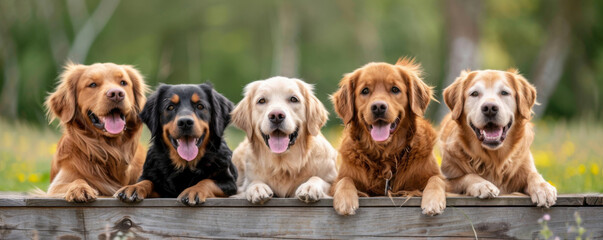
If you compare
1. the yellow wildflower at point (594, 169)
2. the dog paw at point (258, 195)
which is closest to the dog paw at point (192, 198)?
the dog paw at point (258, 195)

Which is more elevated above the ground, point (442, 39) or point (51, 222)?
point (442, 39)

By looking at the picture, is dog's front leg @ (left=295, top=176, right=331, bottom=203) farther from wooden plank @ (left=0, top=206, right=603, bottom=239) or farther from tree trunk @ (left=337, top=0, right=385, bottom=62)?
tree trunk @ (left=337, top=0, right=385, bottom=62)

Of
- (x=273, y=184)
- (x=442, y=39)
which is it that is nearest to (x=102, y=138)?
(x=273, y=184)

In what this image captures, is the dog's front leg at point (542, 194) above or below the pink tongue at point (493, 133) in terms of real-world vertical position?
below

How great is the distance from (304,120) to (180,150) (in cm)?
94

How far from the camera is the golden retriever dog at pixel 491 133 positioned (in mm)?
4172

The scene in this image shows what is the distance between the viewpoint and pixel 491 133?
13.9 ft

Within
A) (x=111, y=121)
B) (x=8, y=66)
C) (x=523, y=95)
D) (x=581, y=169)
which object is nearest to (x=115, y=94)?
(x=111, y=121)

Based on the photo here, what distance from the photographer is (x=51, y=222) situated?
4.15m

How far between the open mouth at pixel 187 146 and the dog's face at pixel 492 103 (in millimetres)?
1873

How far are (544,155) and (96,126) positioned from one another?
17.5ft

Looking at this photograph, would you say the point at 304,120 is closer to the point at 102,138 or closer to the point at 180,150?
the point at 180,150

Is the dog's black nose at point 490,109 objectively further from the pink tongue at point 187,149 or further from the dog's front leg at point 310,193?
the pink tongue at point 187,149

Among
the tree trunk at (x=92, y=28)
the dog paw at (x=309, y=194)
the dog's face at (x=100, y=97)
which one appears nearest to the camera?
the dog paw at (x=309, y=194)
